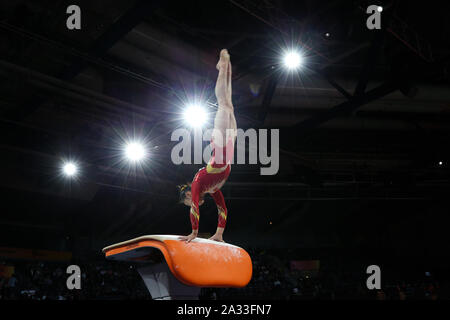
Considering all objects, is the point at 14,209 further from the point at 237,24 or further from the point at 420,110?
the point at 420,110

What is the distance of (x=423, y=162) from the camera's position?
13.6 metres

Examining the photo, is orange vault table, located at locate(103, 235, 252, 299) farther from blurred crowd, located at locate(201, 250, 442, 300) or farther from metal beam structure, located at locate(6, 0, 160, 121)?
blurred crowd, located at locate(201, 250, 442, 300)

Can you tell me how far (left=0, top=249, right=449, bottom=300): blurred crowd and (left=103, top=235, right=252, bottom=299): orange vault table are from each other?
23.9 ft

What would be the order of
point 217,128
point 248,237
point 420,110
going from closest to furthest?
1. point 217,128
2. point 420,110
3. point 248,237

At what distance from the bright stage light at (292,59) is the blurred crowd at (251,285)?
6307 millimetres

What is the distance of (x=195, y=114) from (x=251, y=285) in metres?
8.24

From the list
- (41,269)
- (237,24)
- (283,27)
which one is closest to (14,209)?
(41,269)

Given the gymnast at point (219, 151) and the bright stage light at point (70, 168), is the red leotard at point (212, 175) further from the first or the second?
the bright stage light at point (70, 168)

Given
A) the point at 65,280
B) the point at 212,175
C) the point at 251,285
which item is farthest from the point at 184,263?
the point at 65,280

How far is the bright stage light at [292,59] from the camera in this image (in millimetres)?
7676

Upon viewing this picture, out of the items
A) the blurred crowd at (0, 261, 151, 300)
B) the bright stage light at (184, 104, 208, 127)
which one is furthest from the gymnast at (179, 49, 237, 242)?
the blurred crowd at (0, 261, 151, 300)

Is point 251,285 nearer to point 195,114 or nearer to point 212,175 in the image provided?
point 195,114

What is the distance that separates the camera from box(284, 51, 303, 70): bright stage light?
7.68 meters

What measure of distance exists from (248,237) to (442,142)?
29.5 feet
